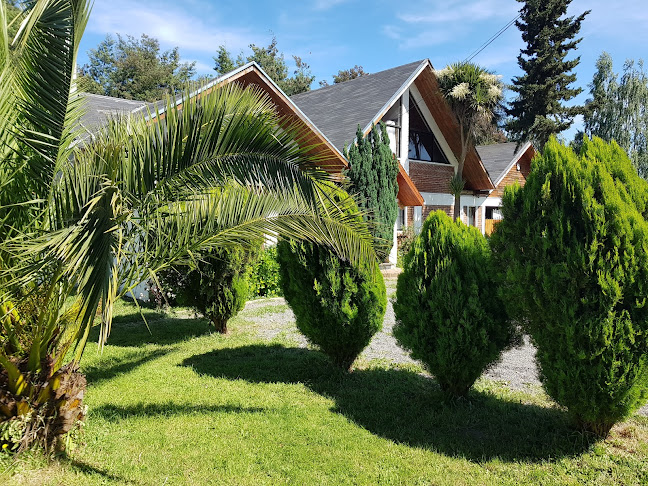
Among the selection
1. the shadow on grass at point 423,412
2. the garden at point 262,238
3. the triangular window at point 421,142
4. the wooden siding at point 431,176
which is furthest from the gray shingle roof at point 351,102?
the garden at point 262,238

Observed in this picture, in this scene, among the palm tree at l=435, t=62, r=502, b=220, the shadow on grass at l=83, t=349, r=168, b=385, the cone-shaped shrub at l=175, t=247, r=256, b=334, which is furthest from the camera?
the palm tree at l=435, t=62, r=502, b=220

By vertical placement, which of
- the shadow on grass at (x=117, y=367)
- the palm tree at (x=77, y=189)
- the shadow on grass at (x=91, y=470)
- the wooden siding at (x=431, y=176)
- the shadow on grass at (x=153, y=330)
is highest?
the wooden siding at (x=431, y=176)

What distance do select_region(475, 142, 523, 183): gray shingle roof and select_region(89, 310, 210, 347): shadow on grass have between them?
58.6 feet

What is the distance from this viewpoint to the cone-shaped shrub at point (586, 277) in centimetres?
381

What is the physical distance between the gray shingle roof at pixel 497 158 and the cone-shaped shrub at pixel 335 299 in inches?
750

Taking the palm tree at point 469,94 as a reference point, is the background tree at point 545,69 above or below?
above

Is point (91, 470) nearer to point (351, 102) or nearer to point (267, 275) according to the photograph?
point (267, 275)

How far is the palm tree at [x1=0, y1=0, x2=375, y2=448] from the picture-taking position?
3.15 metres

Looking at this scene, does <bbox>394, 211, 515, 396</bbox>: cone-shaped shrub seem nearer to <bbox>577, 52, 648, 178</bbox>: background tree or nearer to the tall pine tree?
the tall pine tree

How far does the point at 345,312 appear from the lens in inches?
232

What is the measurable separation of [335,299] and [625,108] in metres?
37.1

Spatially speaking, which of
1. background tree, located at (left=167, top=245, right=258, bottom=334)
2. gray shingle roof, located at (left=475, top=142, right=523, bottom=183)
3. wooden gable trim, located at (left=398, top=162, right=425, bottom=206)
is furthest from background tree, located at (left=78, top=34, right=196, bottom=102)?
background tree, located at (left=167, top=245, right=258, bottom=334)

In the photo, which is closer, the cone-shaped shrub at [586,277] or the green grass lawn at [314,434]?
the green grass lawn at [314,434]

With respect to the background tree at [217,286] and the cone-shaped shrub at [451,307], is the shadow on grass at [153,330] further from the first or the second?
the cone-shaped shrub at [451,307]
